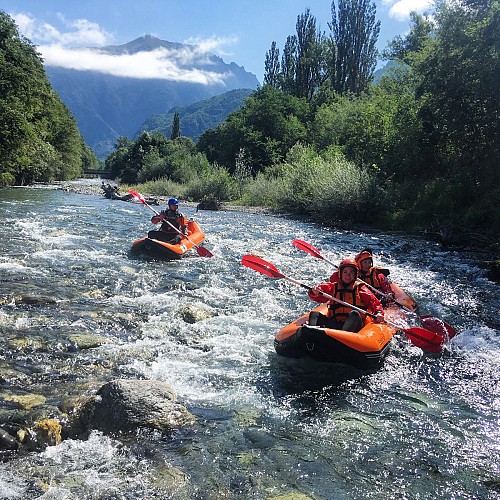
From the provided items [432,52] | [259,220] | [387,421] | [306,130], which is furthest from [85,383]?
[306,130]

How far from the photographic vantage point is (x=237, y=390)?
176 inches

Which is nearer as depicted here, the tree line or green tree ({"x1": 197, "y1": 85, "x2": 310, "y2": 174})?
the tree line

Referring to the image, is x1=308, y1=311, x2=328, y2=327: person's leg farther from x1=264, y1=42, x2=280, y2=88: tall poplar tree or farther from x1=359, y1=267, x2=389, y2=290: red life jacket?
x1=264, y1=42, x2=280, y2=88: tall poplar tree

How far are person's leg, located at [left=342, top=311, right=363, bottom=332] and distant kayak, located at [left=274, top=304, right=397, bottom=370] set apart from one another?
0.69 ft

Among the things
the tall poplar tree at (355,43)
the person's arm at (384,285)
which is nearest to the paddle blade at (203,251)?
the person's arm at (384,285)

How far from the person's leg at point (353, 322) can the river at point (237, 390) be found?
53 cm

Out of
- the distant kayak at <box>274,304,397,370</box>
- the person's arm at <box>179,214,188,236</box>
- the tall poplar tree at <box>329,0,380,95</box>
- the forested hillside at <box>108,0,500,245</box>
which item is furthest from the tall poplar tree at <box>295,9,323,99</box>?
the distant kayak at <box>274,304,397,370</box>

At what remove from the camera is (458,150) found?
16734mm

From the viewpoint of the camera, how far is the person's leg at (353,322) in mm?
5398

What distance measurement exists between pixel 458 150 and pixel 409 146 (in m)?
1.91

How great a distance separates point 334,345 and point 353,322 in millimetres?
739

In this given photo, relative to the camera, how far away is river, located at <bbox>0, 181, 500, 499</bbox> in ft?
10.3

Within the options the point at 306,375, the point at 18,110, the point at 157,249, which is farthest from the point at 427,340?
the point at 18,110

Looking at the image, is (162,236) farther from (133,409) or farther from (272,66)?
(272,66)
